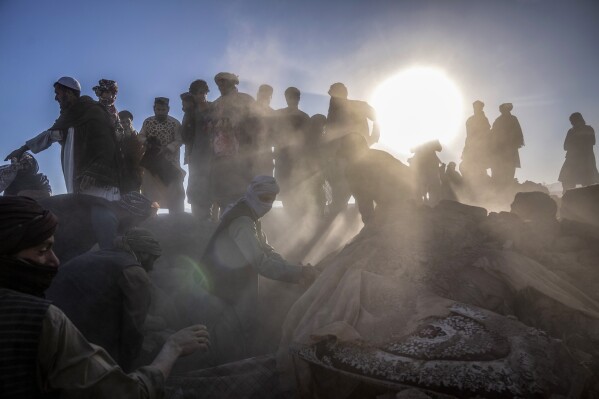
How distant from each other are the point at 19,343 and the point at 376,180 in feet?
16.4

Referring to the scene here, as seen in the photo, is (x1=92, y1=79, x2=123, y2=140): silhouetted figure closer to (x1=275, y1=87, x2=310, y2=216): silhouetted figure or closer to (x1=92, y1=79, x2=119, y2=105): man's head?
(x1=92, y1=79, x2=119, y2=105): man's head

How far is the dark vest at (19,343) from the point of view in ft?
4.17

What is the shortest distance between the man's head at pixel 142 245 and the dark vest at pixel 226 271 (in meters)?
0.64

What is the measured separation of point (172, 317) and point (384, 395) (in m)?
2.49

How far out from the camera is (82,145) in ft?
14.1

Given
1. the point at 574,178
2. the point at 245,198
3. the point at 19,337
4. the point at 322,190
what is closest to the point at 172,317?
the point at 245,198

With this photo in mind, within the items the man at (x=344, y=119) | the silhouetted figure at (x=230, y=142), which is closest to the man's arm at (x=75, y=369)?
the silhouetted figure at (x=230, y=142)

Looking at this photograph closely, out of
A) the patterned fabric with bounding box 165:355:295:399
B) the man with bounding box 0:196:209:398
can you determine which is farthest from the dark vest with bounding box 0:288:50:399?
the patterned fabric with bounding box 165:355:295:399

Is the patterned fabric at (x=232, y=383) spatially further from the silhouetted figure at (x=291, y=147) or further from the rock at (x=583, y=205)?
the silhouetted figure at (x=291, y=147)

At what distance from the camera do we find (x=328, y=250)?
6.60 m

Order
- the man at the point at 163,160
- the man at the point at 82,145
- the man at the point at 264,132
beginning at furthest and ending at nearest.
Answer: the man at the point at 264,132
the man at the point at 163,160
the man at the point at 82,145

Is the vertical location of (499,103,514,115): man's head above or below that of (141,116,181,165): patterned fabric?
above

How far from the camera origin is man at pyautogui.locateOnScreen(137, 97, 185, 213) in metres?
5.84

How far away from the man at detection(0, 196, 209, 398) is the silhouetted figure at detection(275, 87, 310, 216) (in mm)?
5466
